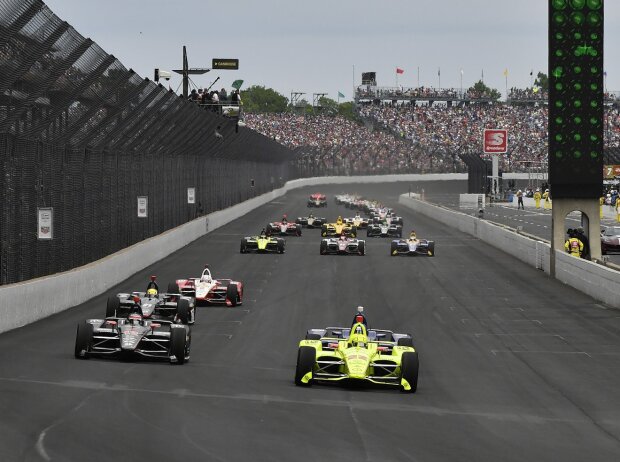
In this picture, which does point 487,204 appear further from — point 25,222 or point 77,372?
point 77,372

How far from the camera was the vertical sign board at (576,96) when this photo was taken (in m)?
36.6

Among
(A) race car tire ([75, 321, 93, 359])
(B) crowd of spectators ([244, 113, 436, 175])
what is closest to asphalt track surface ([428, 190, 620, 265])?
(B) crowd of spectators ([244, 113, 436, 175])

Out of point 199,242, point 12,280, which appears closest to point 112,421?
point 12,280

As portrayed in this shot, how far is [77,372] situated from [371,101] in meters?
171

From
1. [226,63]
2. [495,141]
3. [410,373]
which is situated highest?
[226,63]

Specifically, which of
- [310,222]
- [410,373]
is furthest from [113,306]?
[310,222]

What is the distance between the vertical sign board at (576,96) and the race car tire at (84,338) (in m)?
21.6

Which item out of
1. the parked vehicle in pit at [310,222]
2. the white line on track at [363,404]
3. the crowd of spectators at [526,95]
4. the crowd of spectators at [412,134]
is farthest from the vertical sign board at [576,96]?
the crowd of spectators at [526,95]

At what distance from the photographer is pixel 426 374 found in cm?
1873

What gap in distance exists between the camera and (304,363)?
1703 cm

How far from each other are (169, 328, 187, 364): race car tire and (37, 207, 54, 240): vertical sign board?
685 cm

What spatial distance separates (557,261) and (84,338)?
68.0 ft

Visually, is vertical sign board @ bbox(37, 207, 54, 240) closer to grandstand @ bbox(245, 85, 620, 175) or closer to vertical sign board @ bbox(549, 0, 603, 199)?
vertical sign board @ bbox(549, 0, 603, 199)

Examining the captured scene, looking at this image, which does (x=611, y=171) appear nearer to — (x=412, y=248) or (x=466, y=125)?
(x=466, y=125)
